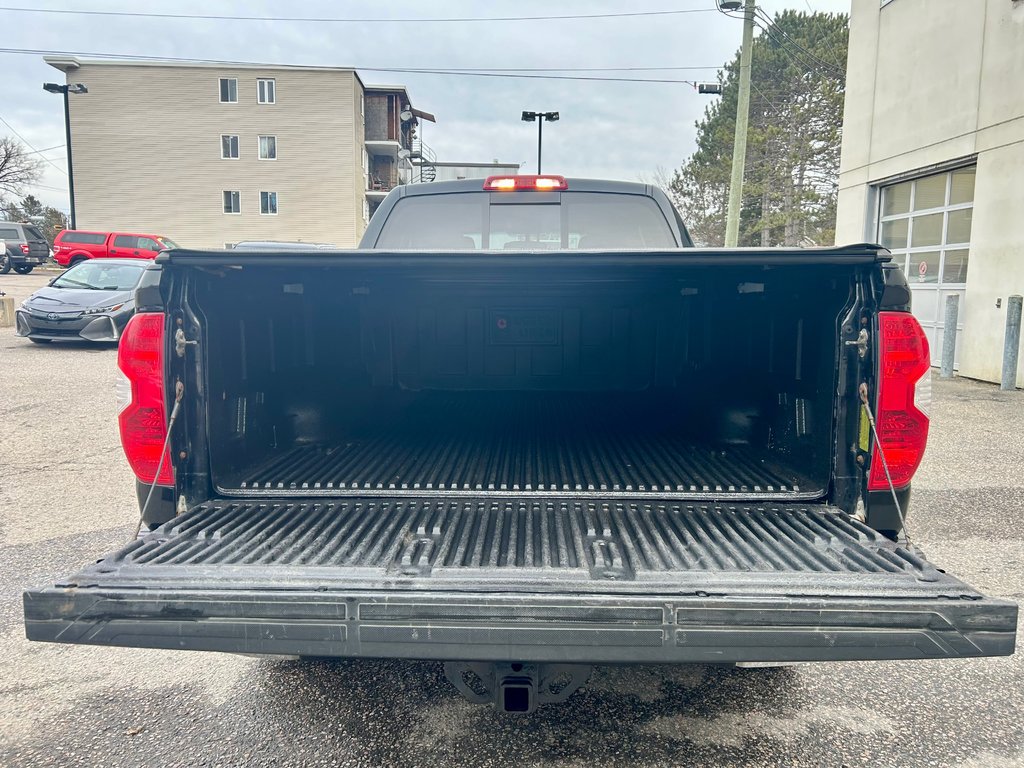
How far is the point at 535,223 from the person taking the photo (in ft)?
12.5

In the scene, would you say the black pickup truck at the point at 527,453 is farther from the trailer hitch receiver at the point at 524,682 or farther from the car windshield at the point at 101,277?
the car windshield at the point at 101,277

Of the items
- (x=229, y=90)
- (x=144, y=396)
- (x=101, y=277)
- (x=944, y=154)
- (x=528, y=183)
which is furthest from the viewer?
(x=229, y=90)

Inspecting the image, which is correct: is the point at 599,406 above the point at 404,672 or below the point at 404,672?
above

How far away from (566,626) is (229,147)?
42409mm

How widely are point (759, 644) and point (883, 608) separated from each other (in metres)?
0.31

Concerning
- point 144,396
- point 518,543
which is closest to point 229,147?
point 144,396

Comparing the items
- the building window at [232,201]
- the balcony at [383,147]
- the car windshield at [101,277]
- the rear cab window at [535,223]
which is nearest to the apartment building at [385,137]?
the balcony at [383,147]

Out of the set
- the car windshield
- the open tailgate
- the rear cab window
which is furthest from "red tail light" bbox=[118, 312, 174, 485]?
the car windshield

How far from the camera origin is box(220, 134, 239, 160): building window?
38.0 meters

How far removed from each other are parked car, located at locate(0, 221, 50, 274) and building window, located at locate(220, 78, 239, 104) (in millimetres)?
12745

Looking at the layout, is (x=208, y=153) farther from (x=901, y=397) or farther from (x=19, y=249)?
(x=901, y=397)

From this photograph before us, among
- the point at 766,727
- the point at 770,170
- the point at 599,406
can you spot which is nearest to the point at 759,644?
the point at 766,727

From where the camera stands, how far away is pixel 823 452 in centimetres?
232

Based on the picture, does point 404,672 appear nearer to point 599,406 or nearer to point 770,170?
point 599,406
